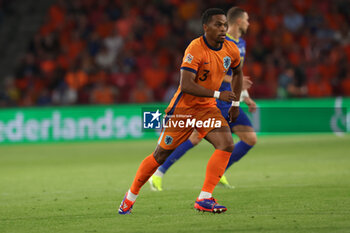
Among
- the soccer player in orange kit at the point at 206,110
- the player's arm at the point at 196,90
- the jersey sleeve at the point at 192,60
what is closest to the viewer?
the player's arm at the point at 196,90

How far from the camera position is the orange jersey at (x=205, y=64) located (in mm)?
6955

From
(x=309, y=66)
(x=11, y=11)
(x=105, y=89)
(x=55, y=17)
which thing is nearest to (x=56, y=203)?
(x=105, y=89)

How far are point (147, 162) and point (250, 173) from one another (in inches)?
172

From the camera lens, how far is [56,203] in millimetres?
8312

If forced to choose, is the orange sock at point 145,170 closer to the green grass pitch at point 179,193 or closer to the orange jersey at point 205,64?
the green grass pitch at point 179,193

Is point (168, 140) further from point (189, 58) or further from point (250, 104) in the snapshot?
point (250, 104)

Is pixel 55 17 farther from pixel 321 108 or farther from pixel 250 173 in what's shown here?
pixel 250 173

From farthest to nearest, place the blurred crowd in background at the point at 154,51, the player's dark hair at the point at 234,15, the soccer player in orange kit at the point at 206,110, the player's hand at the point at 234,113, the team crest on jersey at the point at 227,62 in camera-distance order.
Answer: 1. the blurred crowd in background at the point at 154,51
2. the player's dark hair at the point at 234,15
3. the player's hand at the point at 234,113
4. the team crest on jersey at the point at 227,62
5. the soccer player in orange kit at the point at 206,110

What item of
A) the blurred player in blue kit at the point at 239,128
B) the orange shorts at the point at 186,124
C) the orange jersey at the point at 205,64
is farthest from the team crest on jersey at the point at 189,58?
the blurred player in blue kit at the point at 239,128

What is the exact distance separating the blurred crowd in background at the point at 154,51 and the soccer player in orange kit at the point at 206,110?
43.1 ft

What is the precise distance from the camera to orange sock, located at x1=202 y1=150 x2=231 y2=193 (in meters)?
7.08

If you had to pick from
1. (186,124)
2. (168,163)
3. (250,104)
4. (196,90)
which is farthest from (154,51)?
(196,90)

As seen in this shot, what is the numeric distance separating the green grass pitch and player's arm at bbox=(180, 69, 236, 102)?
4.03ft

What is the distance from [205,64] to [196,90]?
37 cm
